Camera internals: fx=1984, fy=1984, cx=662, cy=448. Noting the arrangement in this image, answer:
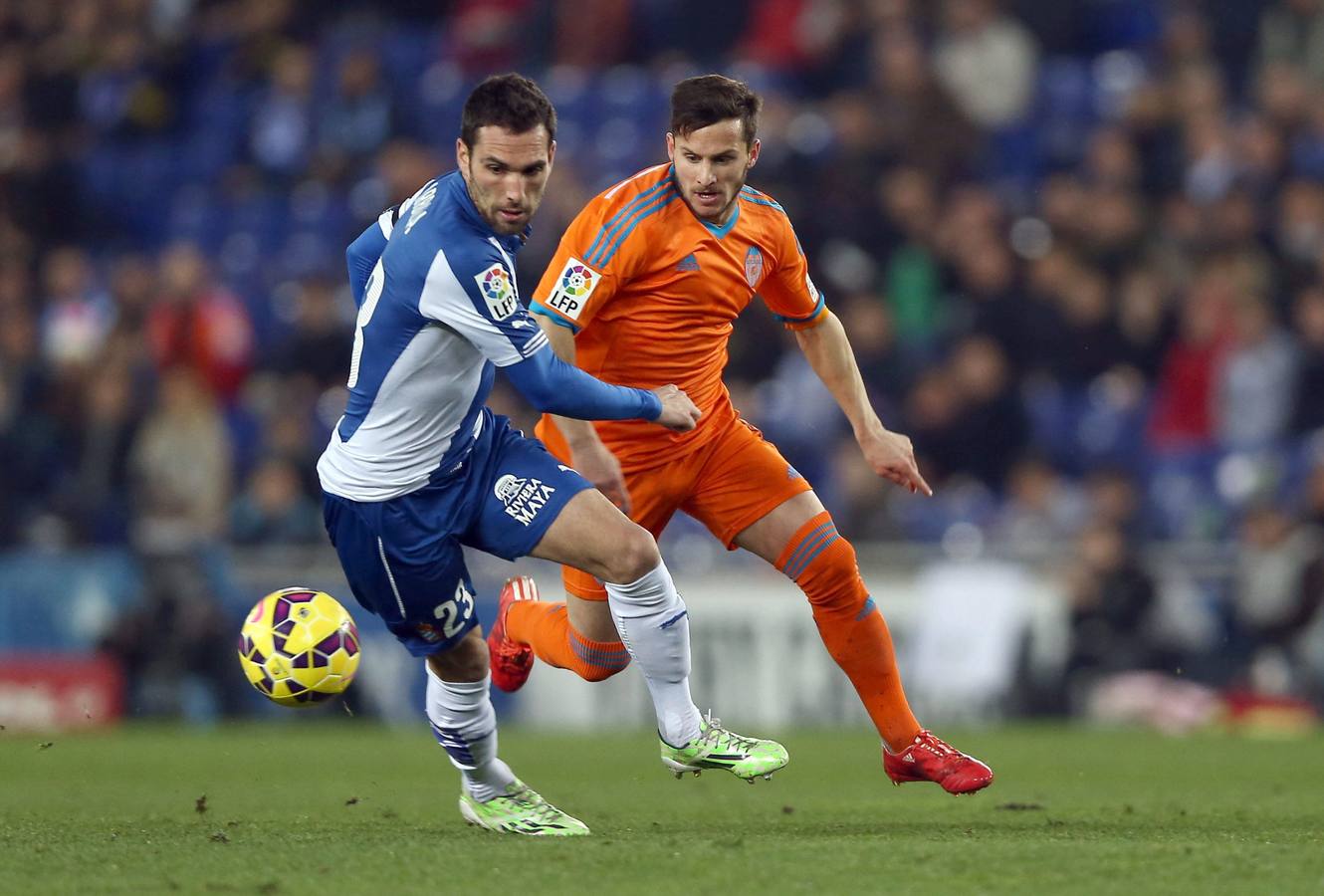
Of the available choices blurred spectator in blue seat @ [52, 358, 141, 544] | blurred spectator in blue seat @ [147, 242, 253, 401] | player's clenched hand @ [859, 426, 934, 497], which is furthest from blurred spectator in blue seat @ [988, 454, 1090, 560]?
blurred spectator in blue seat @ [52, 358, 141, 544]

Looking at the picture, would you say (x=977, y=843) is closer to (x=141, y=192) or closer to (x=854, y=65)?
(x=854, y=65)

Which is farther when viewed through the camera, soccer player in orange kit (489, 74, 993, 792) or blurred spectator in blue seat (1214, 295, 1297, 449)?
blurred spectator in blue seat (1214, 295, 1297, 449)

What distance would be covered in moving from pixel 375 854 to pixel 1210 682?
320 inches

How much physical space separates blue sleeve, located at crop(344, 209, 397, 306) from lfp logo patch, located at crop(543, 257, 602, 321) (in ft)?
2.06

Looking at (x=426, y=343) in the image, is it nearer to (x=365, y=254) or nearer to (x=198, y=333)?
(x=365, y=254)

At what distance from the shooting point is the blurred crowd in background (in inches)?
530

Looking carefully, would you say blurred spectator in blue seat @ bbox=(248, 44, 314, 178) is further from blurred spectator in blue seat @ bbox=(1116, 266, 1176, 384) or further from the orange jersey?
the orange jersey

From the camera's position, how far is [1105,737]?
40.3 feet

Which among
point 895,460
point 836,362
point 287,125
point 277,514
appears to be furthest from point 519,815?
point 287,125

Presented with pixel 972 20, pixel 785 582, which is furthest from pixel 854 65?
pixel 785 582

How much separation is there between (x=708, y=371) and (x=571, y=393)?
3.71ft

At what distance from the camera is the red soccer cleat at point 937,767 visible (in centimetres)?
714

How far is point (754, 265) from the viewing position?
7.40 m

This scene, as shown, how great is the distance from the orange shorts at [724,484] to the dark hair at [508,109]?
149cm
